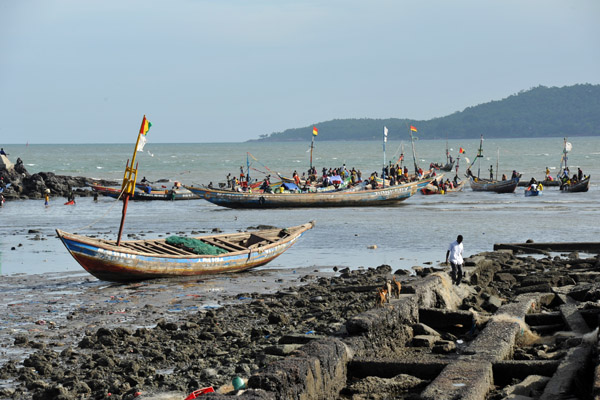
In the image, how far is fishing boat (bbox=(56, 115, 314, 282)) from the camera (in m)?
18.0

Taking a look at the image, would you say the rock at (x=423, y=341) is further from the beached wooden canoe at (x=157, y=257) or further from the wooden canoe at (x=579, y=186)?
the wooden canoe at (x=579, y=186)

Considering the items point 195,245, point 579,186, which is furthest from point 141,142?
point 579,186

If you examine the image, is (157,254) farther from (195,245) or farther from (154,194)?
(154,194)

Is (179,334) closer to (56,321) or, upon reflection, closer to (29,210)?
(56,321)

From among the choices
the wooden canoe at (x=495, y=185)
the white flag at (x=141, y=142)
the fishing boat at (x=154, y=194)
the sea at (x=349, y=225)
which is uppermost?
the white flag at (x=141, y=142)

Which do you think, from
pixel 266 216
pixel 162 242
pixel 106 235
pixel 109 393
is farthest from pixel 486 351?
pixel 266 216

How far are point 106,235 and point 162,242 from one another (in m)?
9.89

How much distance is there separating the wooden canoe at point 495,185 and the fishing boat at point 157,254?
33.5m

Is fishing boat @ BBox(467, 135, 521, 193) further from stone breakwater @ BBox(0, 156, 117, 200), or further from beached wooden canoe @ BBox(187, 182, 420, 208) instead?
stone breakwater @ BBox(0, 156, 117, 200)

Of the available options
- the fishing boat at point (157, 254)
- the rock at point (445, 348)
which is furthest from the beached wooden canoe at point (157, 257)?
the rock at point (445, 348)

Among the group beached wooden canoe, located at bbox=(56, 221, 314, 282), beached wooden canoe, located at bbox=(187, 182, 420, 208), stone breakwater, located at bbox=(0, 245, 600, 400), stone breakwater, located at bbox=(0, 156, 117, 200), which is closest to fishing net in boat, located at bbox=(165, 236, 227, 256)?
beached wooden canoe, located at bbox=(56, 221, 314, 282)

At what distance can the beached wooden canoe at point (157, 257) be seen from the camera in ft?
59.1

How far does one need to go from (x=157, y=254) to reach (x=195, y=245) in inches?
74.2

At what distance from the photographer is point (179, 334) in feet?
41.6
